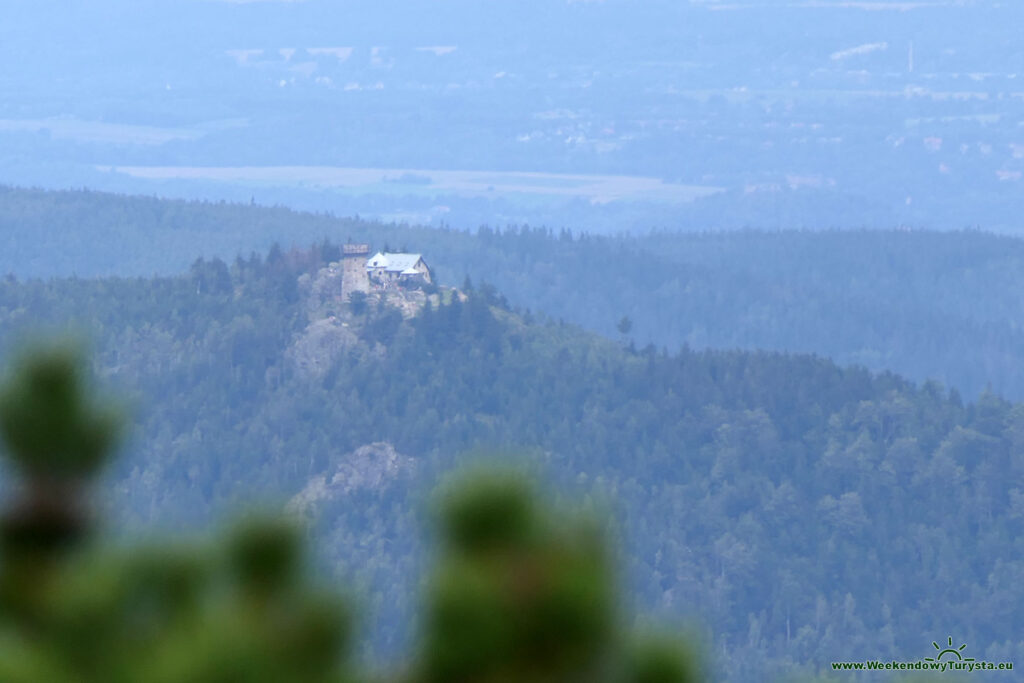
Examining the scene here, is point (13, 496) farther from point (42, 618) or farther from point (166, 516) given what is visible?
point (166, 516)

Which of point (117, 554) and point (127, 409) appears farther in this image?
point (127, 409)

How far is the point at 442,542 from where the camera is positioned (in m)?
4.82

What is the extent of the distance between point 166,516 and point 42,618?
173 centimetres

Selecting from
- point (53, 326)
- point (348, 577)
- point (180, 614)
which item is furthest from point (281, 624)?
point (53, 326)

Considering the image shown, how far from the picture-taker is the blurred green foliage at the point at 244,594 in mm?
4496

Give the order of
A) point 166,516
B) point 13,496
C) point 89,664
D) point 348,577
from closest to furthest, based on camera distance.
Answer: point 89,664 → point 13,496 → point 348,577 → point 166,516

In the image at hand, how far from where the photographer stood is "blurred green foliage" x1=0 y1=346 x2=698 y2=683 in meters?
4.50

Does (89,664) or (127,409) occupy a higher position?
(127,409)

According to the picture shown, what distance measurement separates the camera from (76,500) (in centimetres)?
575

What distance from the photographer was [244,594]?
5602 mm

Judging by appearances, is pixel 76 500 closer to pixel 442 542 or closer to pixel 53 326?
pixel 53 326

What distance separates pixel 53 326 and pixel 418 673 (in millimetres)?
2309

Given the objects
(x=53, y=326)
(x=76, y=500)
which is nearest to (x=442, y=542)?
(x=76, y=500)

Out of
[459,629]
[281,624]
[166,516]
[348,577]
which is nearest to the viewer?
[459,629]
